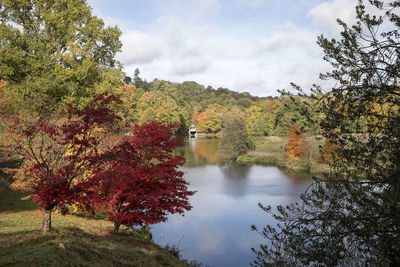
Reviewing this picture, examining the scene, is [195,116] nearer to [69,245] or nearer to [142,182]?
[142,182]

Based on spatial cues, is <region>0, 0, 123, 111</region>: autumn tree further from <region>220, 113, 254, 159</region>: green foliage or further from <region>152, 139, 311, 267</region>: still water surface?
<region>220, 113, 254, 159</region>: green foliage

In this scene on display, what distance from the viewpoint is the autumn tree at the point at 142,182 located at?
9.44 meters

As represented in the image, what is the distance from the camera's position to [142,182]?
31.9 feet

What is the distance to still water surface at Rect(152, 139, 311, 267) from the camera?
1336cm

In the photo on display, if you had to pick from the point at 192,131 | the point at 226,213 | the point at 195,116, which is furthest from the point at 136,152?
the point at 195,116

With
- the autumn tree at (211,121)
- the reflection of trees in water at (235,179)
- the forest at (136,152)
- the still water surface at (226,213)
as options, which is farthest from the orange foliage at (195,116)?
the forest at (136,152)

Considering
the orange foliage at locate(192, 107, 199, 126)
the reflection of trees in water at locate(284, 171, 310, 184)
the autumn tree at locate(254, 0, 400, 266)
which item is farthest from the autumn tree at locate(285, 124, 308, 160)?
the orange foliage at locate(192, 107, 199, 126)

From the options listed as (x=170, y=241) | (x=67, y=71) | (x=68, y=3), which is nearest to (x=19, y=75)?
(x=67, y=71)

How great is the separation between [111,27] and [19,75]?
5.88m

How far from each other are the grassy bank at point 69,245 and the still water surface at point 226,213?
339cm

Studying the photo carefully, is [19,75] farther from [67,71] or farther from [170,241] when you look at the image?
[170,241]

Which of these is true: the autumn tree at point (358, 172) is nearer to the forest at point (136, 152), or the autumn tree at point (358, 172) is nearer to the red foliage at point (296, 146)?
the forest at point (136, 152)

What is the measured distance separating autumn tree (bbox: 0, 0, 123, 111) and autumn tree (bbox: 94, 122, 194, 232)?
309 inches

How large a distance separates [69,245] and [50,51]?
43.3 ft
